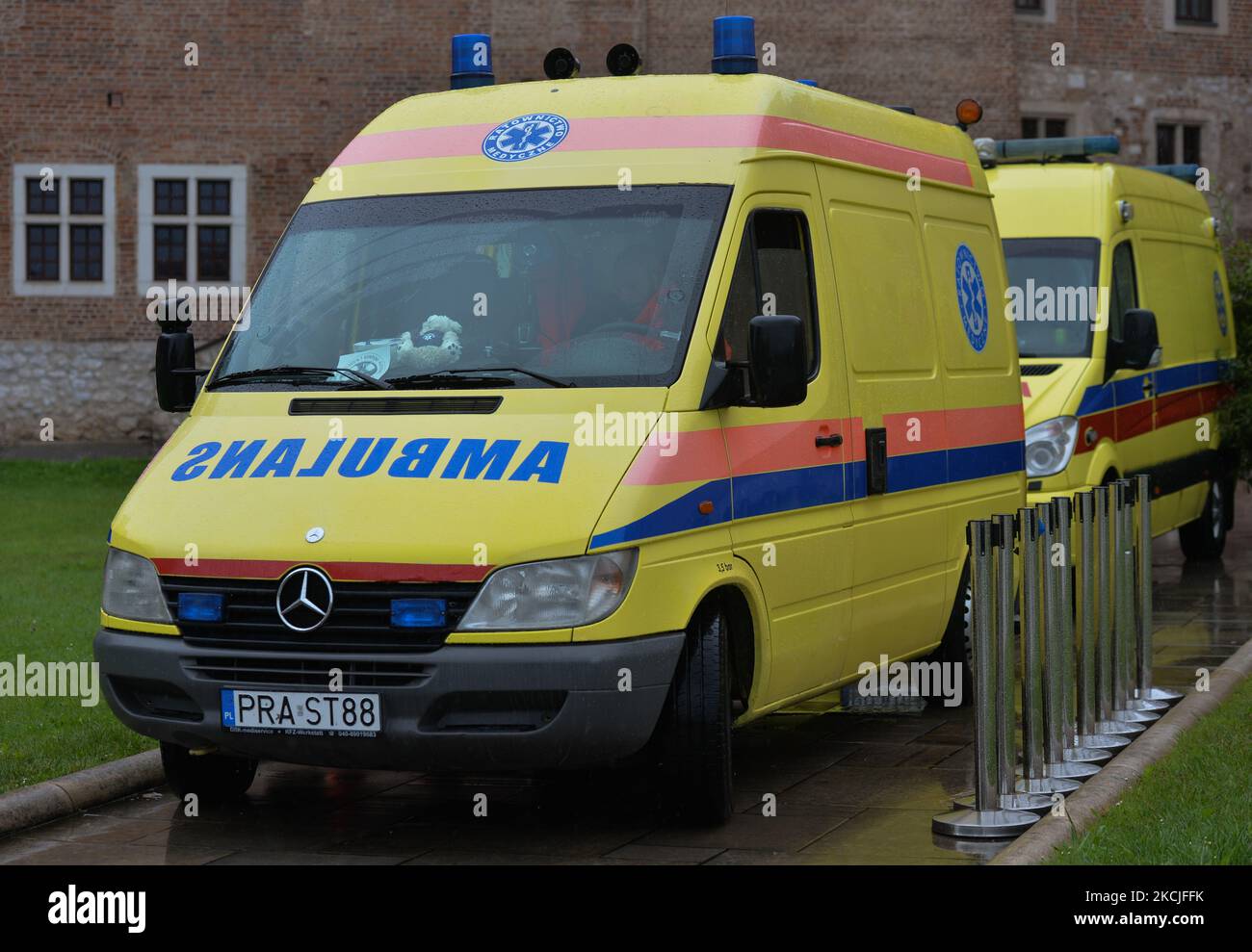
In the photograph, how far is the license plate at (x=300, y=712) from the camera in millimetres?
6488

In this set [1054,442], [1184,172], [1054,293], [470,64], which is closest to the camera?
[470,64]

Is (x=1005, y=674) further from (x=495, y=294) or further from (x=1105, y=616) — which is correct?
(x=495, y=294)

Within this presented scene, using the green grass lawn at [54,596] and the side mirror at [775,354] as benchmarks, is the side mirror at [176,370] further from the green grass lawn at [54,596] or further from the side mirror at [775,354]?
the side mirror at [775,354]

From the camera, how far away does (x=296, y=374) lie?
7406 millimetres

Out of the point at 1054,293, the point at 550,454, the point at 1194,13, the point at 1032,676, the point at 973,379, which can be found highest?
the point at 1194,13

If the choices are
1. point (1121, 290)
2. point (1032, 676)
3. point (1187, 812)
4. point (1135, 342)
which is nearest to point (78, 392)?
point (1121, 290)

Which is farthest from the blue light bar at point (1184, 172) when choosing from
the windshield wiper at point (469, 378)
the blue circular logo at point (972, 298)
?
the windshield wiper at point (469, 378)

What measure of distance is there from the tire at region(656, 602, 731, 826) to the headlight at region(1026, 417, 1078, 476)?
6.20m

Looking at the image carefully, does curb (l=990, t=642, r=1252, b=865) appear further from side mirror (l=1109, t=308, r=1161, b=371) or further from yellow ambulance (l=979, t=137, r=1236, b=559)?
side mirror (l=1109, t=308, r=1161, b=371)

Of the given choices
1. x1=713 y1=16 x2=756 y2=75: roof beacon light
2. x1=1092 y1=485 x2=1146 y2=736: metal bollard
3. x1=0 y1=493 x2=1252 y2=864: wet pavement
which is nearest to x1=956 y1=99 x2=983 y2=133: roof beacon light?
x1=1092 y1=485 x2=1146 y2=736: metal bollard

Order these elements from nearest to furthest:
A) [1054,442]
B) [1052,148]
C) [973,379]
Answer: [973,379] < [1054,442] < [1052,148]

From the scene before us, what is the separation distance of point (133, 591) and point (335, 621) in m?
0.85

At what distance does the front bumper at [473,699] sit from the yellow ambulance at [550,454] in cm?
1

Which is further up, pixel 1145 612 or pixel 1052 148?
pixel 1052 148
